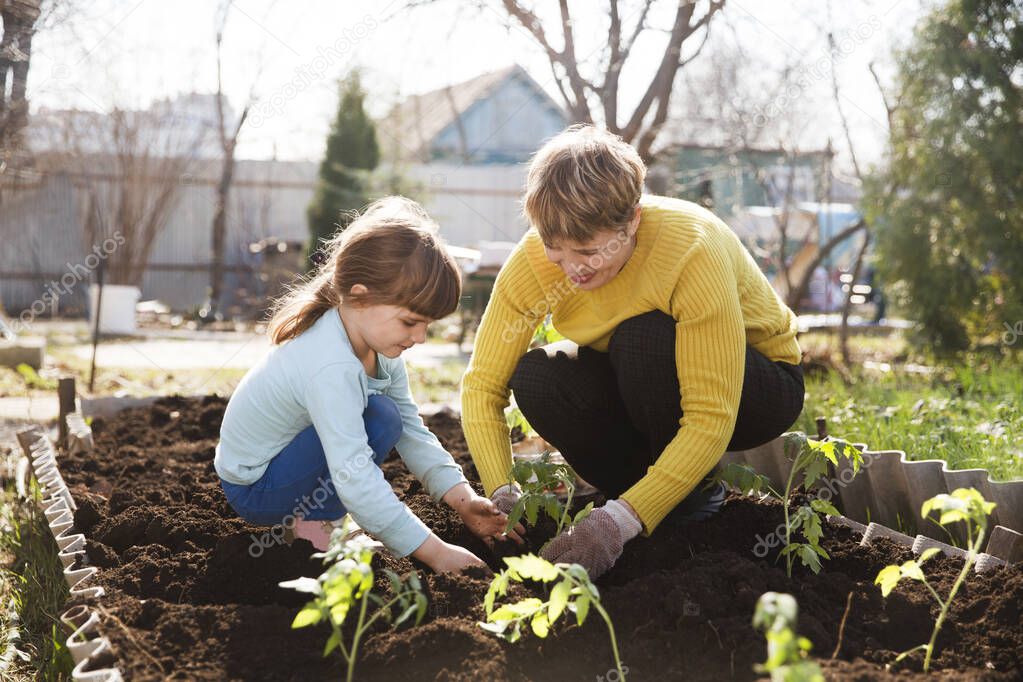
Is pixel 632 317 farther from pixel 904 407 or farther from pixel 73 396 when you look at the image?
pixel 73 396

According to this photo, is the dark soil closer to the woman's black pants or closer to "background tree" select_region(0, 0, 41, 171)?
the woman's black pants

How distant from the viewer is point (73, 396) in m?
4.03

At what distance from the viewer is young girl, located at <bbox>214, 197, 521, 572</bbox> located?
2043mm

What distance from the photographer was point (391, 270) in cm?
216

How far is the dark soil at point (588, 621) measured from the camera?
5.27 feet

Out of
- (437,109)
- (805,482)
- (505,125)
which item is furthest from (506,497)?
(437,109)

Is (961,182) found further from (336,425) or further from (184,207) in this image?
(184,207)

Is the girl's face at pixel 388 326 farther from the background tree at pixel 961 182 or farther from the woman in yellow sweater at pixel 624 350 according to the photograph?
the background tree at pixel 961 182

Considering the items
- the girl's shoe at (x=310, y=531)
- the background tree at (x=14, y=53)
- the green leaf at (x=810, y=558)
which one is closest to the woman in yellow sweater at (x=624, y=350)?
the green leaf at (x=810, y=558)

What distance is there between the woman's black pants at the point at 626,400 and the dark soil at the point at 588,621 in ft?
0.95

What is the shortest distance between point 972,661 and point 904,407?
221 cm

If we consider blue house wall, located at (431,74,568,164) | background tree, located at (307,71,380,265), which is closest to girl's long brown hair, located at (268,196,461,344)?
background tree, located at (307,71,380,265)

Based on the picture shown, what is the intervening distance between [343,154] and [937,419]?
38.2ft

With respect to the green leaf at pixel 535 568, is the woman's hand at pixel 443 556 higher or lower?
lower
